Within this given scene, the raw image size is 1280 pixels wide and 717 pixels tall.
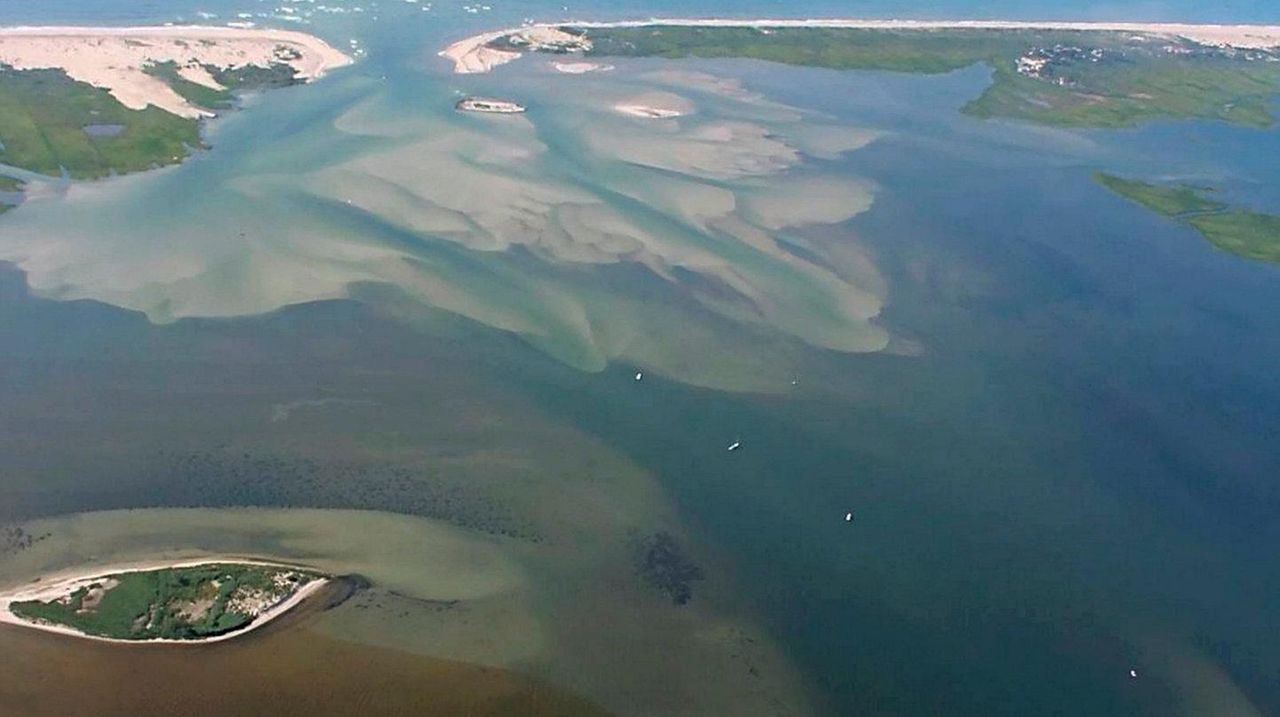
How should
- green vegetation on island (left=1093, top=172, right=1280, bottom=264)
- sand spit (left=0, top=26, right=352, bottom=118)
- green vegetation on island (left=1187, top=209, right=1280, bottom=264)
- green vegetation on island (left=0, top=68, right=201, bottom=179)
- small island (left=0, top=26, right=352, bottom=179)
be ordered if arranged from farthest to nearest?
1. sand spit (left=0, top=26, right=352, bottom=118)
2. small island (left=0, top=26, right=352, bottom=179)
3. green vegetation on island (left=0, top=68, right=201, bottom=179)
4. green vegetation on island (left=1093, top=172, right=1280, bottom=264)
5. green vegetation on island (left=1187, top=209, right=1280, bottom=264)

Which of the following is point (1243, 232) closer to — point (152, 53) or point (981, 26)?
point (981, 26)

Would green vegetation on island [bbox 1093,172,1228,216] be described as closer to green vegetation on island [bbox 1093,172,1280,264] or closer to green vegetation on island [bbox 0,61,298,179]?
green vegetation on island [bbox 1093,172,1280,264]

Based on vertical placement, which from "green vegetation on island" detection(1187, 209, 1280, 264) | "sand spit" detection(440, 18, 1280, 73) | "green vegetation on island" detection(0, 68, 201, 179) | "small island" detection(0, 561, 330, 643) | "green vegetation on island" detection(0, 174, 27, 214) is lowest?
"small island" detection(0, 561, 330, 643)

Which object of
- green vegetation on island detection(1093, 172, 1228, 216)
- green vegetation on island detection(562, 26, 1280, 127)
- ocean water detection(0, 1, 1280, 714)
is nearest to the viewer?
ocean water detection(0, 1, 1280, 714)

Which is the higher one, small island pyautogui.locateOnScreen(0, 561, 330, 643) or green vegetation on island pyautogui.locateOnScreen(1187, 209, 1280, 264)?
green vegetation on island pyautogui.locateOnScreen(1187, 209, 1280, 264)

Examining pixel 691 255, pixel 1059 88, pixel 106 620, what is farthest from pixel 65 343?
pixel 1059 88

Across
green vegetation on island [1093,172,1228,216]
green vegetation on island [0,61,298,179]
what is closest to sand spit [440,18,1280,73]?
green vegetation on island [0,61,298,179]

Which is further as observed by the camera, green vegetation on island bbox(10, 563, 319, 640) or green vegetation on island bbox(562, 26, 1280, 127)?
green vegetation on island bbox(562, 26, 1280, 127)

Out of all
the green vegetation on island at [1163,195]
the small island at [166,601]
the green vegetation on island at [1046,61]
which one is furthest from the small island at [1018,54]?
the small island at [166,601]

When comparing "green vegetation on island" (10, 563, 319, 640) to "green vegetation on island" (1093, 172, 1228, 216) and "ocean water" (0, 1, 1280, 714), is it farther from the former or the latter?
"green vegetation on island" (1093, 172, 1228, 216)
